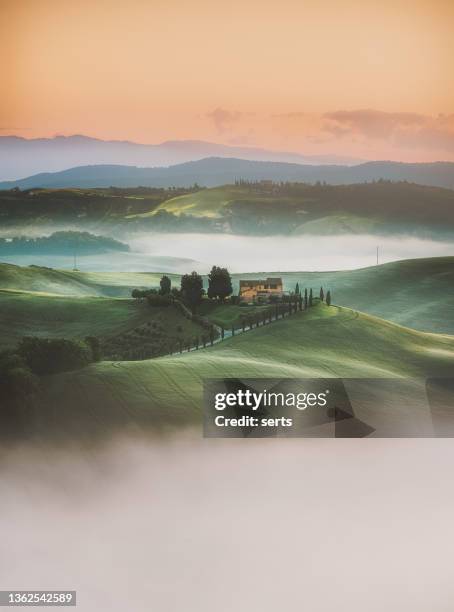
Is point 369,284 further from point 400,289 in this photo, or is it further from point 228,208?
point 228,208

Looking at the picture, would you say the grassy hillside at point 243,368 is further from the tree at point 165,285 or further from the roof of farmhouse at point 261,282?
the tree at point 165,285

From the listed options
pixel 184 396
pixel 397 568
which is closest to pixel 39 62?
pixel 184 396

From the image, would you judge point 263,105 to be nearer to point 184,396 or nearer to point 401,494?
point 184,396

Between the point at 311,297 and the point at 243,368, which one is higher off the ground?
the point at 311,297

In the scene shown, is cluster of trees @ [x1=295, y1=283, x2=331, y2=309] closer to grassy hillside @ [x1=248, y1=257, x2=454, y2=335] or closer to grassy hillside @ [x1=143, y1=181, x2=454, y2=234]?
grassy hillside @ [x1=248, y1=257, x2=454, y2=335]

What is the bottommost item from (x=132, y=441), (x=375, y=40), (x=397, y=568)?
(x=397, y=568)

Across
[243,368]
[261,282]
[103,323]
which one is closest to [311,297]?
[261,282]
